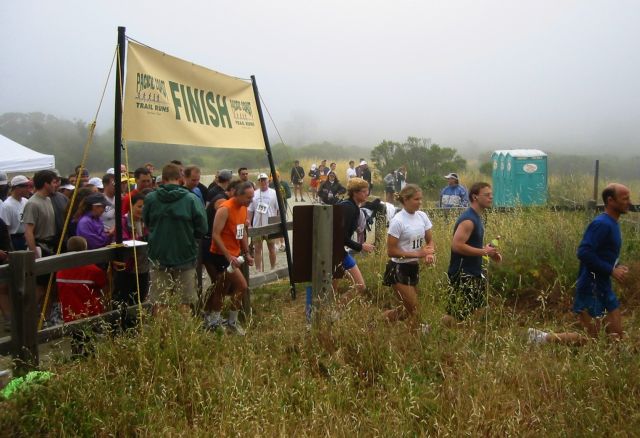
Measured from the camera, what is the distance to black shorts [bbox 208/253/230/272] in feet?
23.5

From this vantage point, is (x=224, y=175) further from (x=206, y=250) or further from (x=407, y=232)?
(x=407, y=232)

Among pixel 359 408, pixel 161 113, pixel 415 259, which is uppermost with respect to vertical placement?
pixel 161 113

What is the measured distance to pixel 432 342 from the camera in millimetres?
5051

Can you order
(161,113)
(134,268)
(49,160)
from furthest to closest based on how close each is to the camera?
(49,160) → (161,113) → (134,268)

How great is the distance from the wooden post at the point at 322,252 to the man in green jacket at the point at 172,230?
1433 millimetres

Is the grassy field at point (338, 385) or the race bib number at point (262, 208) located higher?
the race bib number at point (262, 208)

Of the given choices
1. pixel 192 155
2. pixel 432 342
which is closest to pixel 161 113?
pixel 432 342

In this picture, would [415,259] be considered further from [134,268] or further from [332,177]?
[332,177]

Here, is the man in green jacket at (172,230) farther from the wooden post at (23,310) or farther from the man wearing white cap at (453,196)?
the man wearing white cap at (453,196)

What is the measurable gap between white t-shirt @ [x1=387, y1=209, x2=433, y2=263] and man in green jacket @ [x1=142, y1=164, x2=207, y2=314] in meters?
1.91

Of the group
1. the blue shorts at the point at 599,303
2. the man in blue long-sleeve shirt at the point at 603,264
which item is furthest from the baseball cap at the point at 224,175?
the blue shorts at the point at 599,303

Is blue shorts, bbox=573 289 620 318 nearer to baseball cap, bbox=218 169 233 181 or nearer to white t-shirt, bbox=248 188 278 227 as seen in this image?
baseball cap, bbox=218 169 233 181

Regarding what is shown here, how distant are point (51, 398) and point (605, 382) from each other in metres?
3.68

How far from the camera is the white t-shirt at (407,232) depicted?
20.6 feet
